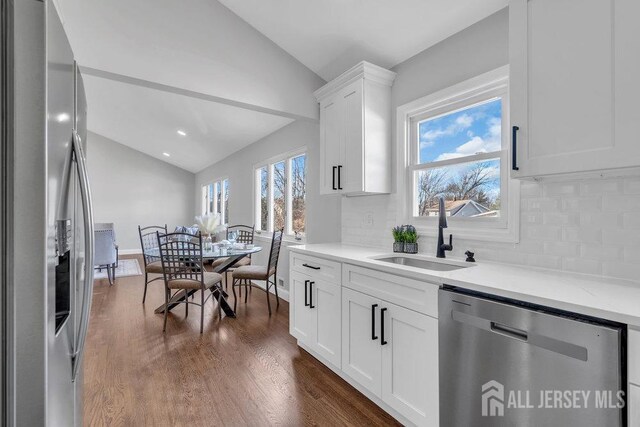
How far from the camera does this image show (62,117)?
34.2 inches

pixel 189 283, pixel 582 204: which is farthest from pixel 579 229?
pixel 189 283

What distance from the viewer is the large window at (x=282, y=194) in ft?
14.6

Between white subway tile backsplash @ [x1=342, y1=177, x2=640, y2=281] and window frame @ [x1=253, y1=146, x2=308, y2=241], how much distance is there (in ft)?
8.82

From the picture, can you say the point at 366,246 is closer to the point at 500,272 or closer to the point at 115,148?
the point at 500,272

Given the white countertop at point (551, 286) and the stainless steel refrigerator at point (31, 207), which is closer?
the stainless steel refrigerator at point (31, 207)

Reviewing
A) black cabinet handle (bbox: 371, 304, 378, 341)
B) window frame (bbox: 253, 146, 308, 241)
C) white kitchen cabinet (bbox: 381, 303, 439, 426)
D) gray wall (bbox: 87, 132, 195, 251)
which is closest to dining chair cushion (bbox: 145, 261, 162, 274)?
window frame (bbox: 253, 146, 308, 241)

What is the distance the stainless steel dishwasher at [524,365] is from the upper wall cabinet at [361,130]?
1.32 meters

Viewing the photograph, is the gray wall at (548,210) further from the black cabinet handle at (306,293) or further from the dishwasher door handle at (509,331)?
the black cabinet handle at (306,293)

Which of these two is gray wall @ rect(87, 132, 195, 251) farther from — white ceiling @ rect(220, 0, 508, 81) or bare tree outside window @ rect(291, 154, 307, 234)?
white ceiling @ rect(220, 0, 508, 81)

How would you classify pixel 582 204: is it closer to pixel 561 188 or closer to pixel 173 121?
pixel 561 188

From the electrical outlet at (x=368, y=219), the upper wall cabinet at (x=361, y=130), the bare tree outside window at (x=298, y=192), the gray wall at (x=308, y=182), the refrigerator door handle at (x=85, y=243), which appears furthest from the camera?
the bare tree outside window at (x=298, y=192)

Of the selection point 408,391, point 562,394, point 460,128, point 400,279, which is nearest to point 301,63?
point 460,128

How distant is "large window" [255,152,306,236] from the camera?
14.6ft

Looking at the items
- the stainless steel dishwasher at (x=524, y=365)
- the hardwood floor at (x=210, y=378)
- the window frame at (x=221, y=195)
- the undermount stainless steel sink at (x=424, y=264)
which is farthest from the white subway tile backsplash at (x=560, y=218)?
the window frame at (x=221, y=195)
